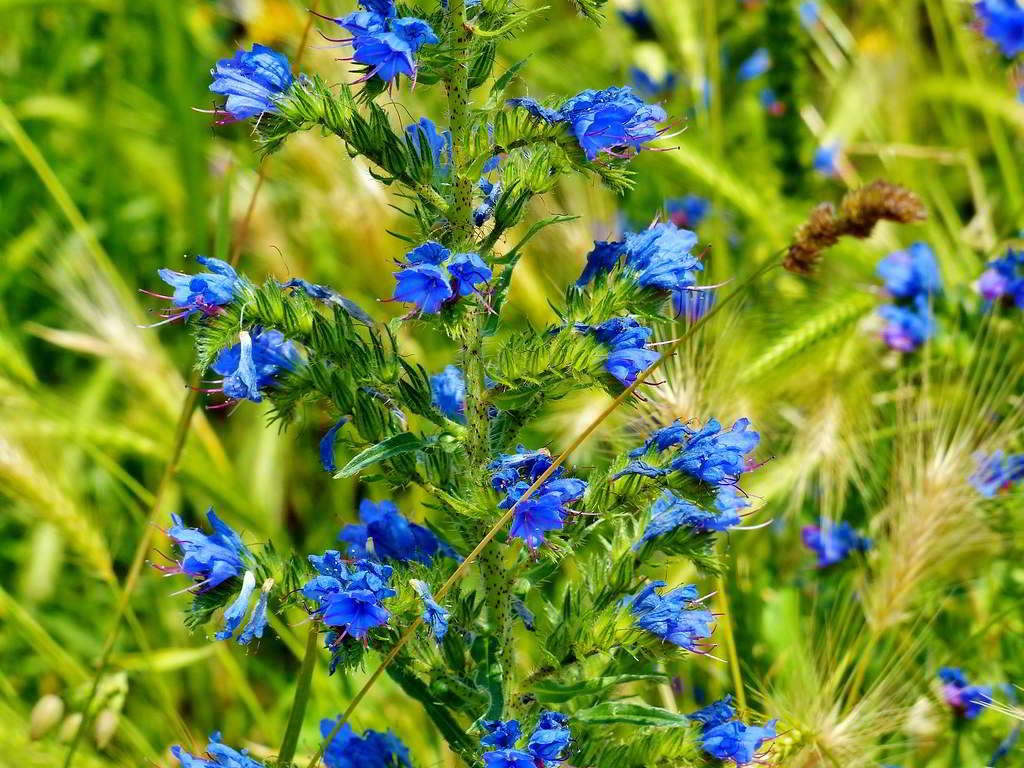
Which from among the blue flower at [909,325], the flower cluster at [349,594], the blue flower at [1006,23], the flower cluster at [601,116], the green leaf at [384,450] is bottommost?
the flower cluster at [349,594]

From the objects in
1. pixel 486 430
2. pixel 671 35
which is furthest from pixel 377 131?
pixel 671 35

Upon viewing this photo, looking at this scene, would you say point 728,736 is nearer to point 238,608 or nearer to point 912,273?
point 238,608

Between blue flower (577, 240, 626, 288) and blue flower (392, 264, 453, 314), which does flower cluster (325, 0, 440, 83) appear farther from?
blue flower (577, 240, 626, 288)

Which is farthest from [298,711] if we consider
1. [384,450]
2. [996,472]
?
[996,472]

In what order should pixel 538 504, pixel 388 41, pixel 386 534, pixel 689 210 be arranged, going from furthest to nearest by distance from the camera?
pixel 689 210 → pixel 386 534 → pixel 538 504 → pixel 388 41

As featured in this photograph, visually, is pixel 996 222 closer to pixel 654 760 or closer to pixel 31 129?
pixel 654 760

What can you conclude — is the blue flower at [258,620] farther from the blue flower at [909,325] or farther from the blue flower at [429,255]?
the blue flower at [909,325]

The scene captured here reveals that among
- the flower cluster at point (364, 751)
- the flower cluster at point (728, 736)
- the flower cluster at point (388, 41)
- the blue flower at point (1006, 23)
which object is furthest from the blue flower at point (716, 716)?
the blue flower at point (1006, 23)

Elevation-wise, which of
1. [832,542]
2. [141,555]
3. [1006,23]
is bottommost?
[141,555]
